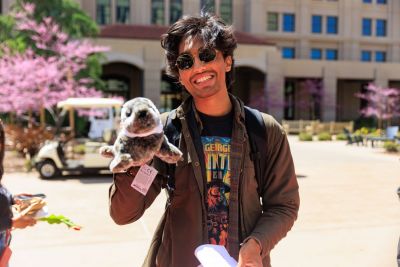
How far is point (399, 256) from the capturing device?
2.62 m

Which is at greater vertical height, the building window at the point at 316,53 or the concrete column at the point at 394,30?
the concrete column at the point at 394,30

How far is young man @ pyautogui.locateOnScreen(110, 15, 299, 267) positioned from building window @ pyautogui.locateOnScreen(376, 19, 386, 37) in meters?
50.4

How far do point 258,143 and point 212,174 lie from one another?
0.80ft

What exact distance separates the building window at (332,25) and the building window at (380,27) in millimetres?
5175

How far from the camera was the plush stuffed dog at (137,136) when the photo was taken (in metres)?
1.44

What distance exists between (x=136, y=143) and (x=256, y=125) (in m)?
→ 0.68

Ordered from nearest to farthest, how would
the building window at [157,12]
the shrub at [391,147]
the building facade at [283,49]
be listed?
the shrub at [391,147] < the building facade at [283,49] < the building window at [157,12]

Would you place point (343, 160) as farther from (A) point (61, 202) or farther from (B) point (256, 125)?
(B) point (256, 125)

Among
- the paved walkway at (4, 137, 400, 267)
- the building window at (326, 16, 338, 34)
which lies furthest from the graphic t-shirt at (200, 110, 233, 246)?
the building window at (326, 16, 338, 34)

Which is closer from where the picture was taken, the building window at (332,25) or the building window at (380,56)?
the building window at (332,25)

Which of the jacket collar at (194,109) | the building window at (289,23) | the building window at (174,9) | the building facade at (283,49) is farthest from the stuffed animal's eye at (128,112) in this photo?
the building window at (289,23)

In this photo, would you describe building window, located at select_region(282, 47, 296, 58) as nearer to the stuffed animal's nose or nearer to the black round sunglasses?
the black round sunglasses

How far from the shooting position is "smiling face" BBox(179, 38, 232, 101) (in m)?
1.90

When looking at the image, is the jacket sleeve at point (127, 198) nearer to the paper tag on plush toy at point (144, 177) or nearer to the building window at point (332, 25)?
the paper tag on plush toy at point (144, 177)
